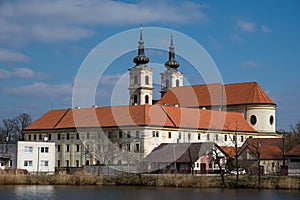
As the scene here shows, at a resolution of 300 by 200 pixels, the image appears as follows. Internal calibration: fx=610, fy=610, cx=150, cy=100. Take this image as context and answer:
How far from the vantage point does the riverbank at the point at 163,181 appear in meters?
49.1

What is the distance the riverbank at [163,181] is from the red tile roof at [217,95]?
137ft

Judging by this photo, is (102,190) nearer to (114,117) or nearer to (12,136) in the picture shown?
(114,117)

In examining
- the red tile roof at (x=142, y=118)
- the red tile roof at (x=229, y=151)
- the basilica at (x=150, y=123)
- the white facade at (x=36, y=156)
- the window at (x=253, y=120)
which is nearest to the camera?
the red tile roof at (x=229, y=151)

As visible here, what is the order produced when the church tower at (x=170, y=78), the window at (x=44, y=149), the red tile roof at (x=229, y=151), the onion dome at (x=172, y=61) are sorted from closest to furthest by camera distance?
1. the red tile roof at (x=229, y=151)
2. the window at (x=44, y=149)
3. the church tower at (x=170, y=78)
4. the onion dome at (x=172, y=61)

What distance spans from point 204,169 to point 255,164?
18.6ft

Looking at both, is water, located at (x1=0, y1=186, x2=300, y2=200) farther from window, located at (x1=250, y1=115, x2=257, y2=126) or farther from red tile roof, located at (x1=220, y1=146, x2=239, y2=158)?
window, located at (x1=250, y1=115, x2=257, y2=126)

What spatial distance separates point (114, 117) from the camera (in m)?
81.8

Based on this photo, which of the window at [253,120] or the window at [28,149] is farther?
the window at [253,120]

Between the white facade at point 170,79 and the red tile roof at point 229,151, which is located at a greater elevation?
the white facade at point 170,79

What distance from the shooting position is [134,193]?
44.9 meters

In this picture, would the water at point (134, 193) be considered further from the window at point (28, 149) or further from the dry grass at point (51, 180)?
the window at point (28, 149)

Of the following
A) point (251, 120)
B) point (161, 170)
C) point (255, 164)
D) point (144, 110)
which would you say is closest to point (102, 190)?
point (161, 170)

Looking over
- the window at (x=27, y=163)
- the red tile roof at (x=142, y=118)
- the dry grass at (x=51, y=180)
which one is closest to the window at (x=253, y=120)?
the red tile roof at (x=142, y=118)

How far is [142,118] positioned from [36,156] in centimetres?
1401
